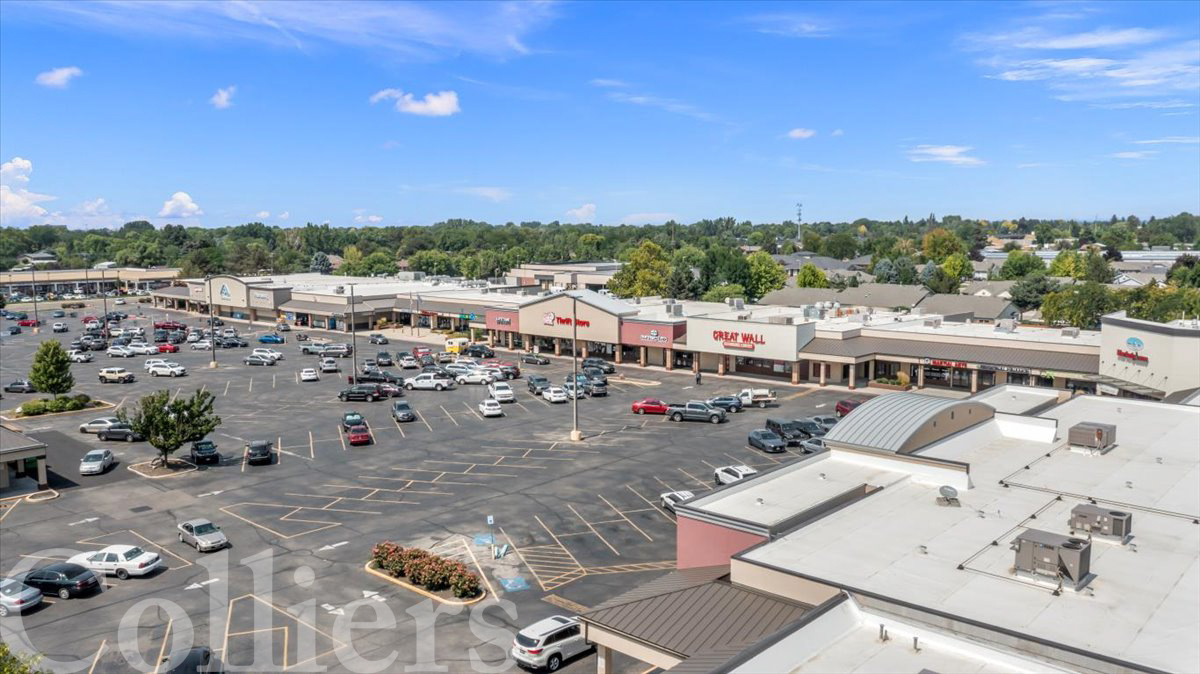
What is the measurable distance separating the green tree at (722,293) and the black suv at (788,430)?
64937 millimetres

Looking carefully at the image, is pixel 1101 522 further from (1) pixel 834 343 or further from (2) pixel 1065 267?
(2) pixel 1065 267

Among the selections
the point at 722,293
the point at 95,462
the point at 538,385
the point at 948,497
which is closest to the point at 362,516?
the point at 95,462

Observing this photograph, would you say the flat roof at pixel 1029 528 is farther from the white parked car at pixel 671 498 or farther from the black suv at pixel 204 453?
the black suv at pixel 204 453

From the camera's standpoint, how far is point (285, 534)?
36.5 meters

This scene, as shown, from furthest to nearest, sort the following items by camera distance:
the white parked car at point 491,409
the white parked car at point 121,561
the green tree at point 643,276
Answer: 1. the green tree at point 643,276
2. the white parked car at point 491,409
3. the white parked car at point 121,561

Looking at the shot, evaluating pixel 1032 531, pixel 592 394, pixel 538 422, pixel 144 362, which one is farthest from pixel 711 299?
pixel 1032 531

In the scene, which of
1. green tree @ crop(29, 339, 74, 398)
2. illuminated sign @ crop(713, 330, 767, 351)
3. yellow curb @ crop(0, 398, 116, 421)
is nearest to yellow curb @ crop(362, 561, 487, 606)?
yellow curb @ crop(0, 398, 116, 421)

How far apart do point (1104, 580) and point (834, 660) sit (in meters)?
8.38

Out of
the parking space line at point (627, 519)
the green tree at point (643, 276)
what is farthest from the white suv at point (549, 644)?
the green tree at point (643, 276)

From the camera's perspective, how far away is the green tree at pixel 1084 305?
96.6 m

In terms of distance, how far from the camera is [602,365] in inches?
3142

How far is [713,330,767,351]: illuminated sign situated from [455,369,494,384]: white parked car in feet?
71.3

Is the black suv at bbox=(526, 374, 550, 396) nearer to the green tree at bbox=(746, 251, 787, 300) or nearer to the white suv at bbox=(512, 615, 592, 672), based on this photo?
the white suv at bbox=(512, 615, 592, 672)

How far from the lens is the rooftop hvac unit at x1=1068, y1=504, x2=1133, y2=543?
23375 millimetres
